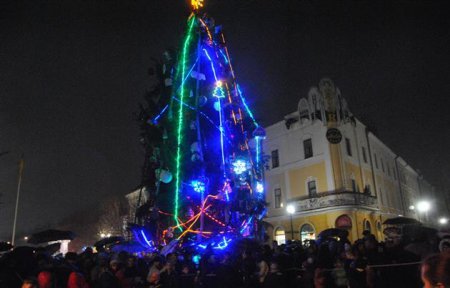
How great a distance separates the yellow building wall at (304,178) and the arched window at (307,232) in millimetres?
3086

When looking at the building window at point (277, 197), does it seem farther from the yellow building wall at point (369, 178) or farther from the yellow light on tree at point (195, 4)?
the yellow light on tree at point (195, 4)

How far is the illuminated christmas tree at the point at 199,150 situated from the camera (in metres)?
14.5

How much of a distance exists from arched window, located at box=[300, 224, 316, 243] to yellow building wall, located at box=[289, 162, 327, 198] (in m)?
3.09

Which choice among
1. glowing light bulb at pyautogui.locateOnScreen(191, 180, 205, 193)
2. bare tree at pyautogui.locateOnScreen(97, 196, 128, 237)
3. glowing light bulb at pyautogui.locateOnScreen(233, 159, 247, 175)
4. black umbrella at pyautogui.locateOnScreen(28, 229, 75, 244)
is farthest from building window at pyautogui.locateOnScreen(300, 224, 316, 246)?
bare tree at pyautogui.locateOnScreen(97, 196, 128, 237)

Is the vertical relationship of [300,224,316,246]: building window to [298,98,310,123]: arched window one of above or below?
below

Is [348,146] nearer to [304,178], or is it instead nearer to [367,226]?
[304,178]

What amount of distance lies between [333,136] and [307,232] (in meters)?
9.00

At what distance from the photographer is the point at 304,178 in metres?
34.5

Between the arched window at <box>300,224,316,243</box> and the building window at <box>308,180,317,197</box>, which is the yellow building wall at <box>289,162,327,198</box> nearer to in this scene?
the building window at <box>308,180,317,197</box>

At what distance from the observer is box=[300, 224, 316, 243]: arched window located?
32.3 metres

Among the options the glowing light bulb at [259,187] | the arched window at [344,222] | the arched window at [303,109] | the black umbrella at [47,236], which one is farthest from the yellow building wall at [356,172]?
the black umbrella at [47,236]

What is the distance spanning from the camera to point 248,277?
10.2m

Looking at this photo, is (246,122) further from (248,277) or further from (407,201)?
(407,201)

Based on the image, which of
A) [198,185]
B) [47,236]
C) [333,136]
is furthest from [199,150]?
[333,136]
